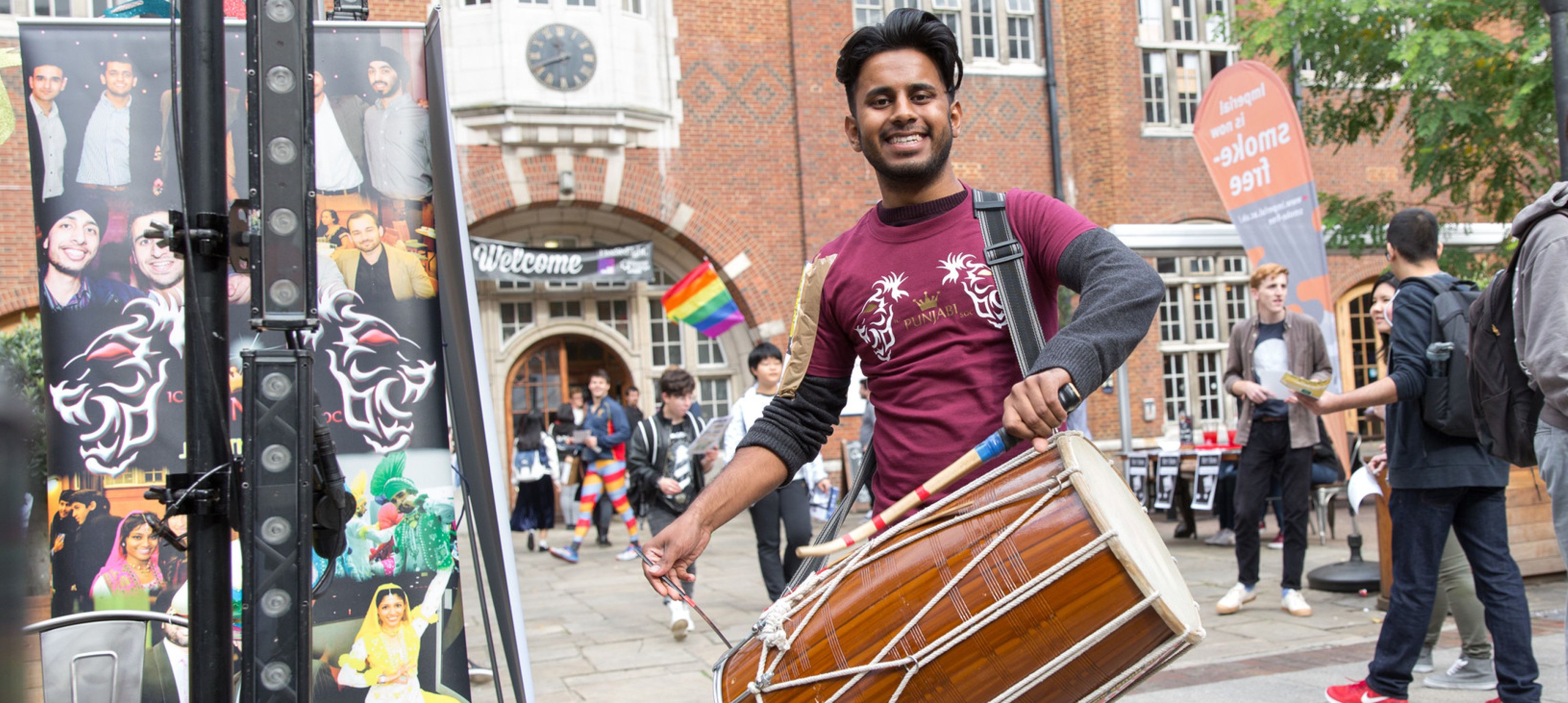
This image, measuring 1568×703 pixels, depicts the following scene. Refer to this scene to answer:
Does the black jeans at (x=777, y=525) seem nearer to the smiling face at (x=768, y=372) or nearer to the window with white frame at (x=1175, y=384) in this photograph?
the smiling face at (x=768, y=372)

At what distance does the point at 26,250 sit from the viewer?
42.8 feet

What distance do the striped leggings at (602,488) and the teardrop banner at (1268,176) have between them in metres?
5.87

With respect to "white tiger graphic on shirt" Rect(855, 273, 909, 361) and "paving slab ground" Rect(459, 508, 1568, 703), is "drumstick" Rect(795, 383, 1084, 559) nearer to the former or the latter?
"white tiger graphic on shirt" Rect(855, 273, 909, 361)

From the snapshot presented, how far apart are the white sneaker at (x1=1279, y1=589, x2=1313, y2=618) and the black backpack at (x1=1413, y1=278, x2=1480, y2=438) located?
91.3 inches

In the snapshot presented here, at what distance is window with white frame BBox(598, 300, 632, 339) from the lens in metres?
15.8

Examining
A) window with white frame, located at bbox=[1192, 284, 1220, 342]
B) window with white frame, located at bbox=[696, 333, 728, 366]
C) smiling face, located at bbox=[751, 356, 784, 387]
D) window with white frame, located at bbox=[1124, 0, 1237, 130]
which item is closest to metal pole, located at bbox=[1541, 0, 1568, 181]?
smiling face, located at bbox=[751, 356, 784, 387]

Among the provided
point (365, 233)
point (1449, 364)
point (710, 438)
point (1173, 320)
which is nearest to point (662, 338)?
point (1173, 320)

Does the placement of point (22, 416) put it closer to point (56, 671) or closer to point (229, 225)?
point (229, 225)

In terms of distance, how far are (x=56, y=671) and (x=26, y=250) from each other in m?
11.7

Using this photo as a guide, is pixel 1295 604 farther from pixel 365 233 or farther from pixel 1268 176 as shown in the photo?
pixel 365 233

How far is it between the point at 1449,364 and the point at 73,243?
4706mm

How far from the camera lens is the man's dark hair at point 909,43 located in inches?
83.4

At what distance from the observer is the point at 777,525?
21.3ft

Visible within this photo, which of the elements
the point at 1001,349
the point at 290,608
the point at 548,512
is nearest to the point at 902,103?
the point at 1001,349
